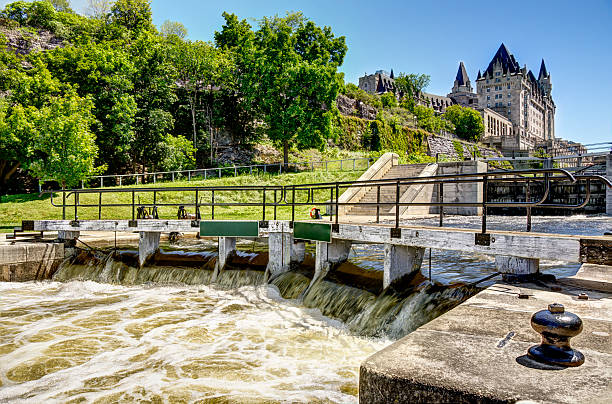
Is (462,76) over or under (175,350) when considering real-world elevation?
over

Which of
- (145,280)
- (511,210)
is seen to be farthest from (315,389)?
(511,210)

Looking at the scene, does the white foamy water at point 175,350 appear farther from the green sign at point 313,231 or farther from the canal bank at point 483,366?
the canal bank at point 483,366

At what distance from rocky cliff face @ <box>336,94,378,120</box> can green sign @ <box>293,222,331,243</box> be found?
5447cm

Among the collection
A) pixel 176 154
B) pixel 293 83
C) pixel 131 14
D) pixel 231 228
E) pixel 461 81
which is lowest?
pixel 231 228

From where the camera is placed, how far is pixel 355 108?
64938 mm

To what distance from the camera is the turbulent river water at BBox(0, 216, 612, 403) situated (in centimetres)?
486

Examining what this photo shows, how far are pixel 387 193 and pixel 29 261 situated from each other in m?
15.0

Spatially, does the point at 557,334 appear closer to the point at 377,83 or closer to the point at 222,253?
the point at 222,253

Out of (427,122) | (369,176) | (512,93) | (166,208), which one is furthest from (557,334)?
(512,93)

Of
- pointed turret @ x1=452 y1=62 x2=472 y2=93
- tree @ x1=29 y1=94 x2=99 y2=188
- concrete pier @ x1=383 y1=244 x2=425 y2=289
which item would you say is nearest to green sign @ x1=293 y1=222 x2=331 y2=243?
concrete pier @ x1=383 y1=244 x2=425 y2=289

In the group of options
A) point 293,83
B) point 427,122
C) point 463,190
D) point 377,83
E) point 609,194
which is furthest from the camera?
point 377,83

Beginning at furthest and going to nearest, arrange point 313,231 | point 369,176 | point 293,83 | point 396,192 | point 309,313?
1. point 293,83
2. point 369,176
3. point 313,231
4. point 396,192
5. point 309,313

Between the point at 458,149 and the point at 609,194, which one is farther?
the point at 458,149

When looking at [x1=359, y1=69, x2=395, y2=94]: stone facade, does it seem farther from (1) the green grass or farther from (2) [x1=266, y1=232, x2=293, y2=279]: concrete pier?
(2) [x1=266, y1=232, x2=293, y2=279]: concrete pier
